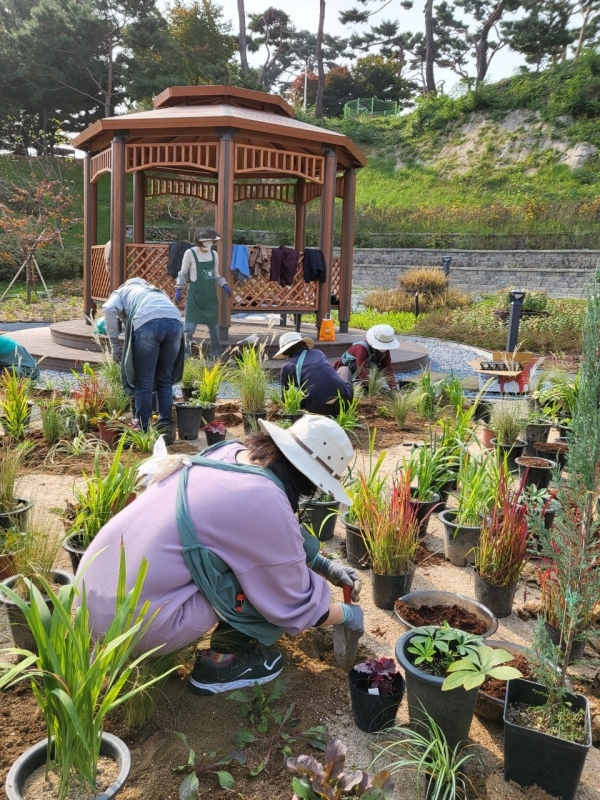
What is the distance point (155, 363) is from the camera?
5.12m

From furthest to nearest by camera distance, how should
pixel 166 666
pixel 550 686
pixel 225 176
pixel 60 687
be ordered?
1. pixel 225 176
2. pixel 166 666
3. pixel 550 686
4. pixel 60 687

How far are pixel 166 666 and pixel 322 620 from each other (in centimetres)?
54

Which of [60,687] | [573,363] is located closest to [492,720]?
[60,687]

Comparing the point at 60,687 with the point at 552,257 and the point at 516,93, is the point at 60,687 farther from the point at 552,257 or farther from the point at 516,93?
the point at 516,93

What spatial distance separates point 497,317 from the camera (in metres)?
14.1

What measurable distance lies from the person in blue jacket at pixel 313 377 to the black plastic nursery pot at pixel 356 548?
6.87ft

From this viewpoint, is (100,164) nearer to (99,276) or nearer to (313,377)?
(99,276)

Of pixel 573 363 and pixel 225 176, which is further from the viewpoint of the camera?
pixel 573 363

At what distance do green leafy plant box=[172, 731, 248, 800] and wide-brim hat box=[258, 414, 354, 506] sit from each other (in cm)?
85

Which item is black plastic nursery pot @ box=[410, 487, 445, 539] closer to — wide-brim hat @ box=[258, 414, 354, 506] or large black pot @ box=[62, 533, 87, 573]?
wide-brim hat @ box=[258, 414, 354, 506]

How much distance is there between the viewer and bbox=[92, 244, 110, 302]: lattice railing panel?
1052cm

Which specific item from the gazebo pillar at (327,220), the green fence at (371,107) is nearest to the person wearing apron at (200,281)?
the gazebo pillar at (327,220)

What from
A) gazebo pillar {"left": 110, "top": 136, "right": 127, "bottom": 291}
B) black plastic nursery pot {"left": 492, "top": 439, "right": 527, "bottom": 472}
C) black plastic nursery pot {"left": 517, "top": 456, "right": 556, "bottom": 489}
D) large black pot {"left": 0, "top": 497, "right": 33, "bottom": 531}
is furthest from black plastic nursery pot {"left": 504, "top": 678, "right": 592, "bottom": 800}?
gazebo pillar {"left": 110, "top": 136, "right": 127, "bottom": 291}

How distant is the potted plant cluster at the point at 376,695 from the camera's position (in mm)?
2076
